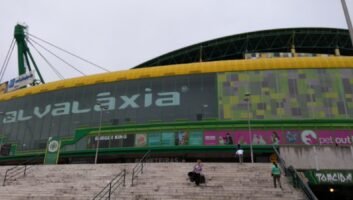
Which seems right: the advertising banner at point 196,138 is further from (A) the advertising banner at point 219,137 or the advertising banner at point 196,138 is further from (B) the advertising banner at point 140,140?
(B) the advertising banner at point 140,140

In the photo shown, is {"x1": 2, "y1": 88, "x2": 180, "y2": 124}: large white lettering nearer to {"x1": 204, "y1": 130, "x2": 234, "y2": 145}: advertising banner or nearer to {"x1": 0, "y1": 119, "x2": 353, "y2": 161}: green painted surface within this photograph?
{"x1": 0, "y1": 119, "x2": 353, "y2": 161}: green painted surface

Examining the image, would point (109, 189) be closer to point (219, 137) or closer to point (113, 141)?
point (219, 137)

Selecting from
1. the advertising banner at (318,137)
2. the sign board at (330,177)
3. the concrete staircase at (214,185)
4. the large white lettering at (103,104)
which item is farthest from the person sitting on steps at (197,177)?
the large white lettering at (103,104)

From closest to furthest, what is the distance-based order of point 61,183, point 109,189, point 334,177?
point 109,189 < point 61,183 < point 334,177

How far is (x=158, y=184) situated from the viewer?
20.5 m

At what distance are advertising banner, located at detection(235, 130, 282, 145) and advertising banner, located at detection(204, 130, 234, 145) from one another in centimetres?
69

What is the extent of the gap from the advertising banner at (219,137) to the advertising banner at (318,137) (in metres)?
5.34

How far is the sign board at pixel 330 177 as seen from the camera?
74.4ft

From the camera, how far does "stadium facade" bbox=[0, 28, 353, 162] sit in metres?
37.8

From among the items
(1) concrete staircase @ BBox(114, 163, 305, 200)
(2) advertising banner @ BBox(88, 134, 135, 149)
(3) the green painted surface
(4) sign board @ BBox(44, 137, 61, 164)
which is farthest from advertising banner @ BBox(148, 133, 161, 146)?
(1) concrete staircase @ BBox(114, 163, 305, 200)

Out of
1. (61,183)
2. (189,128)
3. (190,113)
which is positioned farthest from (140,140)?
(61,183)

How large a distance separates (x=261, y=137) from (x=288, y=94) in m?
5.40

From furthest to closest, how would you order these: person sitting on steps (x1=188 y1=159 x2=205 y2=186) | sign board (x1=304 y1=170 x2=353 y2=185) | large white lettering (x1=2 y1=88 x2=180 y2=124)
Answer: large white lettering (x1=2 y1=88 x2=180 y2=124)
sign board (x1=304 y1=170 x2=353 y2=185)
person sitting on steps (x1=188 y1=159 x2=205 y2=186)

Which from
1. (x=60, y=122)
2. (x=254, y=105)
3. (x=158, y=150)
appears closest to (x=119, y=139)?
(x=158, y=150)
